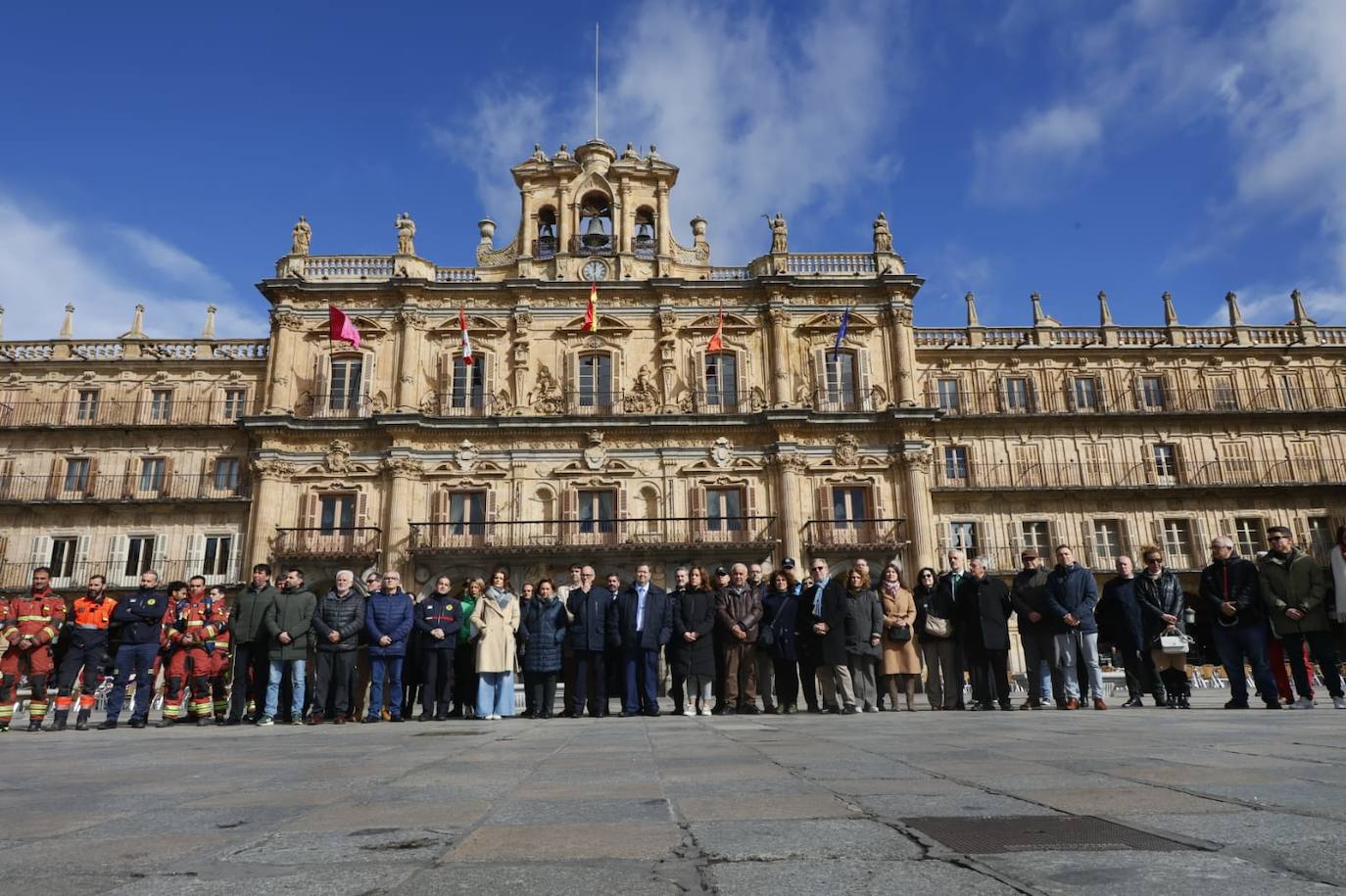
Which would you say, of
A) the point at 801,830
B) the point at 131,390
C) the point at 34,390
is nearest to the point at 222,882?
the point at 801,830

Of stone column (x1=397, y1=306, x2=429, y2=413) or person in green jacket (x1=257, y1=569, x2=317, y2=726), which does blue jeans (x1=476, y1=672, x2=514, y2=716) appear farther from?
stone column (x1=397, y1=306, x2=429, y2=413)

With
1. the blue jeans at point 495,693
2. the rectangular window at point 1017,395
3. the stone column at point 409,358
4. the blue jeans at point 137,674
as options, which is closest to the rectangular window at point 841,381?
the rectangular window at point 1017,395

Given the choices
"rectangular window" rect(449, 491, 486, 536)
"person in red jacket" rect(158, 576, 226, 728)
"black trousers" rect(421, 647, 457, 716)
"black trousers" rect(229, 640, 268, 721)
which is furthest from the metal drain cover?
"rectangular window" rect(449, 491, 486, 536)

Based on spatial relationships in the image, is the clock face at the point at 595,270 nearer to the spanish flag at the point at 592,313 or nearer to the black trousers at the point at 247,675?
the spanish flag at the point at 592,313

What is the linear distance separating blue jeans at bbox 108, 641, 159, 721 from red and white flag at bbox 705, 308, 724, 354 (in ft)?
57.9

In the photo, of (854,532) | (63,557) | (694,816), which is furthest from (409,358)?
(694,816)

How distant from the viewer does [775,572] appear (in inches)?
436

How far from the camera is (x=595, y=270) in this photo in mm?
27797

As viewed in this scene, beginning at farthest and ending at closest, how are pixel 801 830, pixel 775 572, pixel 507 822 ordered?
pixel 775 572
pixel 507 822
pixel 801 830

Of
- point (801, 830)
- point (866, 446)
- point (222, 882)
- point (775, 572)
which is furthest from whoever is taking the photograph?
point (866, 446)

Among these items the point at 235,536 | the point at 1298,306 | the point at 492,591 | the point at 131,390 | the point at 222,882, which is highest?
the point at 1298,306

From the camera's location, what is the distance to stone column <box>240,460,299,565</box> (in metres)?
A: 24.5

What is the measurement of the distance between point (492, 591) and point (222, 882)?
9121 mm

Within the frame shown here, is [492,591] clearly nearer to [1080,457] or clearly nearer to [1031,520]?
[1031,520]
